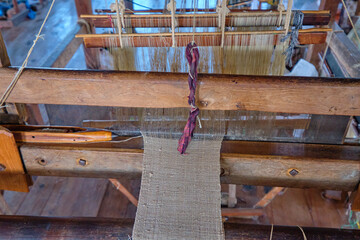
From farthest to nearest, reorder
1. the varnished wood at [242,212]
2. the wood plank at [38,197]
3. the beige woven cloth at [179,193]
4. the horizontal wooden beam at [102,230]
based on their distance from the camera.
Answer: the wood plank at [38,197]
the varnished wood at [242,212]
the horizontal wooden beam at [102,230]
the beige woven cloth at [179,193]

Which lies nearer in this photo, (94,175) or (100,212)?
(94,175)

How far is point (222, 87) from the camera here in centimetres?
147

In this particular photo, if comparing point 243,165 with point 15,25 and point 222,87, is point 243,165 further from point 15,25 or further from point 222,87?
point 15,25

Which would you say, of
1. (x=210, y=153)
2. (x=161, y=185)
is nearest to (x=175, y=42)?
(x=210, y=153)

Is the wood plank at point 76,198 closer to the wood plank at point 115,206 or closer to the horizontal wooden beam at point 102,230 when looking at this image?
the wood plank at point 115,206

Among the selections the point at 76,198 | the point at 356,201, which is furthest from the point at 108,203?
the point at 356,201

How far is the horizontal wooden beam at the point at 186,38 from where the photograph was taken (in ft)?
6.22

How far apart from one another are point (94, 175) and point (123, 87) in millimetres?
569

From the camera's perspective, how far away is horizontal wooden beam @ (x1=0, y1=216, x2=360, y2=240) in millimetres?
1544

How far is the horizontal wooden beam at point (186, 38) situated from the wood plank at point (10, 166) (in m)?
0.69

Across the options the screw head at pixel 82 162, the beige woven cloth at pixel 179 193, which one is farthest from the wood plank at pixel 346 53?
the screw head at pixel 82 162

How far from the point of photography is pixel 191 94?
4.79 ft

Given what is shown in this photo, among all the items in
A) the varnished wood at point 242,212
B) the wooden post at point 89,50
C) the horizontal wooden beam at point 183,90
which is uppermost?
the horizontal wooden beam at point 183,90

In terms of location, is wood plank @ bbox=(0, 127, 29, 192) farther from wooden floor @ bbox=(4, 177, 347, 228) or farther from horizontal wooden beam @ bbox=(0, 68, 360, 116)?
wooden floor @ bbox=(4, 177, 347, 228)
